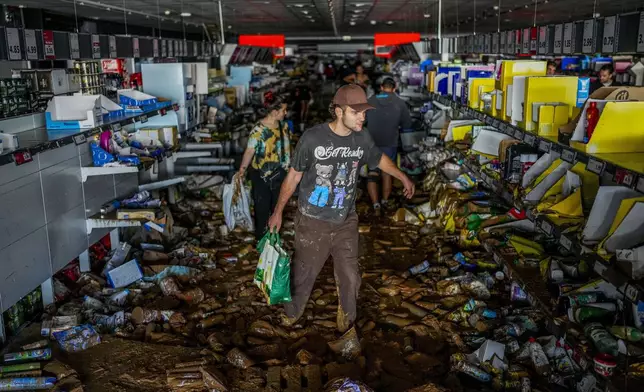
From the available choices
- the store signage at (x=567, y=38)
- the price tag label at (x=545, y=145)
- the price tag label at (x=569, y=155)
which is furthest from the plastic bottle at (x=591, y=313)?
the store signage at (x=567, y=38)

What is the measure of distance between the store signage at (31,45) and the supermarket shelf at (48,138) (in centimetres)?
66

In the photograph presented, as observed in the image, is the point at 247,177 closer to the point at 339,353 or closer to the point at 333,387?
the point at 339,353

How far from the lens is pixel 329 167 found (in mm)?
4625

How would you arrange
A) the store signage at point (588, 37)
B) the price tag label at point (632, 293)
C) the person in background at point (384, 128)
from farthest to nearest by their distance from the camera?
1. the person in background at point (384, 128)
2. the store signage at point (588, 37)
3. the price tag label at point (632, 293)

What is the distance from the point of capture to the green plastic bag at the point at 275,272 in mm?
4766

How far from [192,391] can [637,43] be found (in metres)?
4.30

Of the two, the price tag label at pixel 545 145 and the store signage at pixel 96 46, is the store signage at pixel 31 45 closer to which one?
the store signage at pixel 96 46

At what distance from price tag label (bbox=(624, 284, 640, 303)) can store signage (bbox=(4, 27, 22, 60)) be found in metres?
4.57

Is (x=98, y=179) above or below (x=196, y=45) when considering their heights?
below

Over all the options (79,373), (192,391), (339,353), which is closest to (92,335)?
(79,373)

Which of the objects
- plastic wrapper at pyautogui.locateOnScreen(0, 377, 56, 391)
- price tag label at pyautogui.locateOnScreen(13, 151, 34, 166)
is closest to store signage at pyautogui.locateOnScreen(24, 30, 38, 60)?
price tag label at pyautogui.locateOnScreen(13, 151, 34, 166)

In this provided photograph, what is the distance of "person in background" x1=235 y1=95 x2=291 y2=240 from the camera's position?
689 centimetres

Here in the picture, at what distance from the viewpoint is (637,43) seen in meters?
5.15

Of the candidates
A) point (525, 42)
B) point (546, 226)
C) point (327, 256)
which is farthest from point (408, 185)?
point (525, 42)
